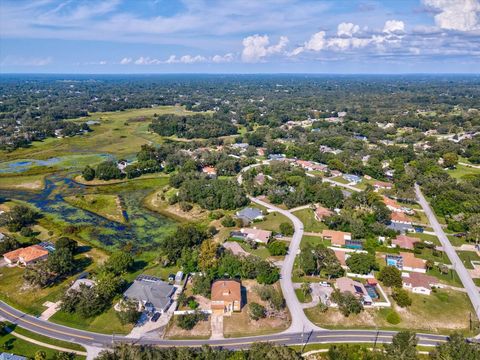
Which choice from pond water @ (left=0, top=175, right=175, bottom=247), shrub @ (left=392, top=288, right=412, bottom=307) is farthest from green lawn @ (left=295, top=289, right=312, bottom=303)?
pond water @ (left=0, top=175, right=175, bottom=247)

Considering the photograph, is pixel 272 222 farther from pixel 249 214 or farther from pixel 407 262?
pixel 407 262

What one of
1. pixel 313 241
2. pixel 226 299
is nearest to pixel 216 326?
pixel 226 299

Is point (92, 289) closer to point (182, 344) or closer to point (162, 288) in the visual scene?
point (162, 288)

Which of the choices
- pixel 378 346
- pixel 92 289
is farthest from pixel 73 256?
pixel 378 346

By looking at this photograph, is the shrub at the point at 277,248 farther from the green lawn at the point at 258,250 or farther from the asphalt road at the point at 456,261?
the asphalt road at the point at 456,261

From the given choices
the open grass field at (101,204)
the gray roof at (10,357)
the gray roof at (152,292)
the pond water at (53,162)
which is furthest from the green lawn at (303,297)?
the pond water at (53,162)

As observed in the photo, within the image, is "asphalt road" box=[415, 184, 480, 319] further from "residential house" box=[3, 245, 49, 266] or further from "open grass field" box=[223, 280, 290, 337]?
"residential house" box=[3, 245, 49, 266]

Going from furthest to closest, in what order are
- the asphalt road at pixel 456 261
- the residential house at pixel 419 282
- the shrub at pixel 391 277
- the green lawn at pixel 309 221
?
1. the green lawn at pixel 309 221
2. the residential house at pixel 419 282
3. the shrub at pixel 391 277
4. the asphalt road at pixel 456 261
